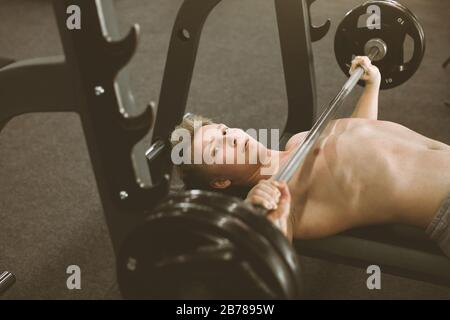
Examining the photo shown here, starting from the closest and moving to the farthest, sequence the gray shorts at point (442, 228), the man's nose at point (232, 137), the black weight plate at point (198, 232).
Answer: the black weight plate at point (198, 232) < the gray shorts at point (442, 228) < the man's nose at point (232, 137)

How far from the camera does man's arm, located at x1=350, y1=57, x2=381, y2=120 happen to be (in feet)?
4.58

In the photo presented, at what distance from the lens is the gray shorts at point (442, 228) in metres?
1.02

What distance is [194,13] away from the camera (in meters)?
1.35

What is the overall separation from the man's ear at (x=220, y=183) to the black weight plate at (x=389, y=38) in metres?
0.63

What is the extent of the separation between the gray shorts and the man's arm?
39 cm

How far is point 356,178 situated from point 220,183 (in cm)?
31

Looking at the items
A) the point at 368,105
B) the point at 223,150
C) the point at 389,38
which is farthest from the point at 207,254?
the point at 389,38

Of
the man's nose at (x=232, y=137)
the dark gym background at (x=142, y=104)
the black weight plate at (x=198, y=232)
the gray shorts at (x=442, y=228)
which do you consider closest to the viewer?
the black weight plate at (x=198, y=232)

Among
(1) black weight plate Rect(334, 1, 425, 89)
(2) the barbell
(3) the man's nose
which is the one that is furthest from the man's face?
(1) black weight plate Rect(334, 1, 425, 89)

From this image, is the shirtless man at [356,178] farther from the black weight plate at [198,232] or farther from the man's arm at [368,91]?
the black weight plate at [198,232]

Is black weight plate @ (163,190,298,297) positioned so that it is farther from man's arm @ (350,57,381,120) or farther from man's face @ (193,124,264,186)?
man's arm @ (350,57,381,120)

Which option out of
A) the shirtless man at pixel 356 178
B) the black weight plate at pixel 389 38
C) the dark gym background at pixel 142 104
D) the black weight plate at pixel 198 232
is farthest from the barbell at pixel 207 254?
the black weight plate at pixel 389 38
